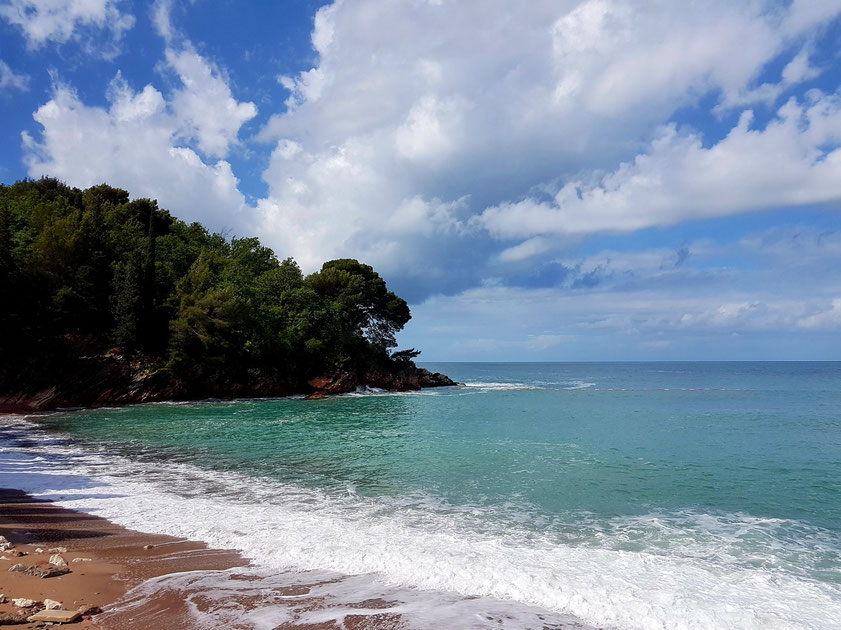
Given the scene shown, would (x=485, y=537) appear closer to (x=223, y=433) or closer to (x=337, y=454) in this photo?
(x=337, y=454)

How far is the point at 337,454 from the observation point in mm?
17953

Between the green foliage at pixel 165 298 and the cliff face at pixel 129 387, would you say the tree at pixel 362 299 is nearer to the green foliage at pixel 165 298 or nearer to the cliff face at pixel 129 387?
the green foliage at pixel 165 298

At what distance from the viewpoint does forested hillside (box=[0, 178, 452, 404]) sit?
3547cm

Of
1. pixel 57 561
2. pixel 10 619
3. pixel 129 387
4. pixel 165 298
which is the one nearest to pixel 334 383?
pixel 165 298

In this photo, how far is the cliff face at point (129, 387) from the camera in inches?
1292

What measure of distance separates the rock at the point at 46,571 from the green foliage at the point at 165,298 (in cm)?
3529

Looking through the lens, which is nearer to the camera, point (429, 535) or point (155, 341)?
point (429, 535)

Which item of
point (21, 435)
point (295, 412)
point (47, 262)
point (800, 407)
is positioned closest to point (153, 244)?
point (47, 262)

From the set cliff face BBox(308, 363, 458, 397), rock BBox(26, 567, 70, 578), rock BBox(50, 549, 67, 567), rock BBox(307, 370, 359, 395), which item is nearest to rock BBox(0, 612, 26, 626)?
rock BBox(26, 567, 70, 578)

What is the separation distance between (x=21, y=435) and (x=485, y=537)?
2271 cm

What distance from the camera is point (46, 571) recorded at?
645 cm

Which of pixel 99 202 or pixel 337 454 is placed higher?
pixel 99 202

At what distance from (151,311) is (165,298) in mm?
4387

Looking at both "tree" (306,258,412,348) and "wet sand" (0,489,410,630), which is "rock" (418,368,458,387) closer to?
"tree" (306,258,412,348)
